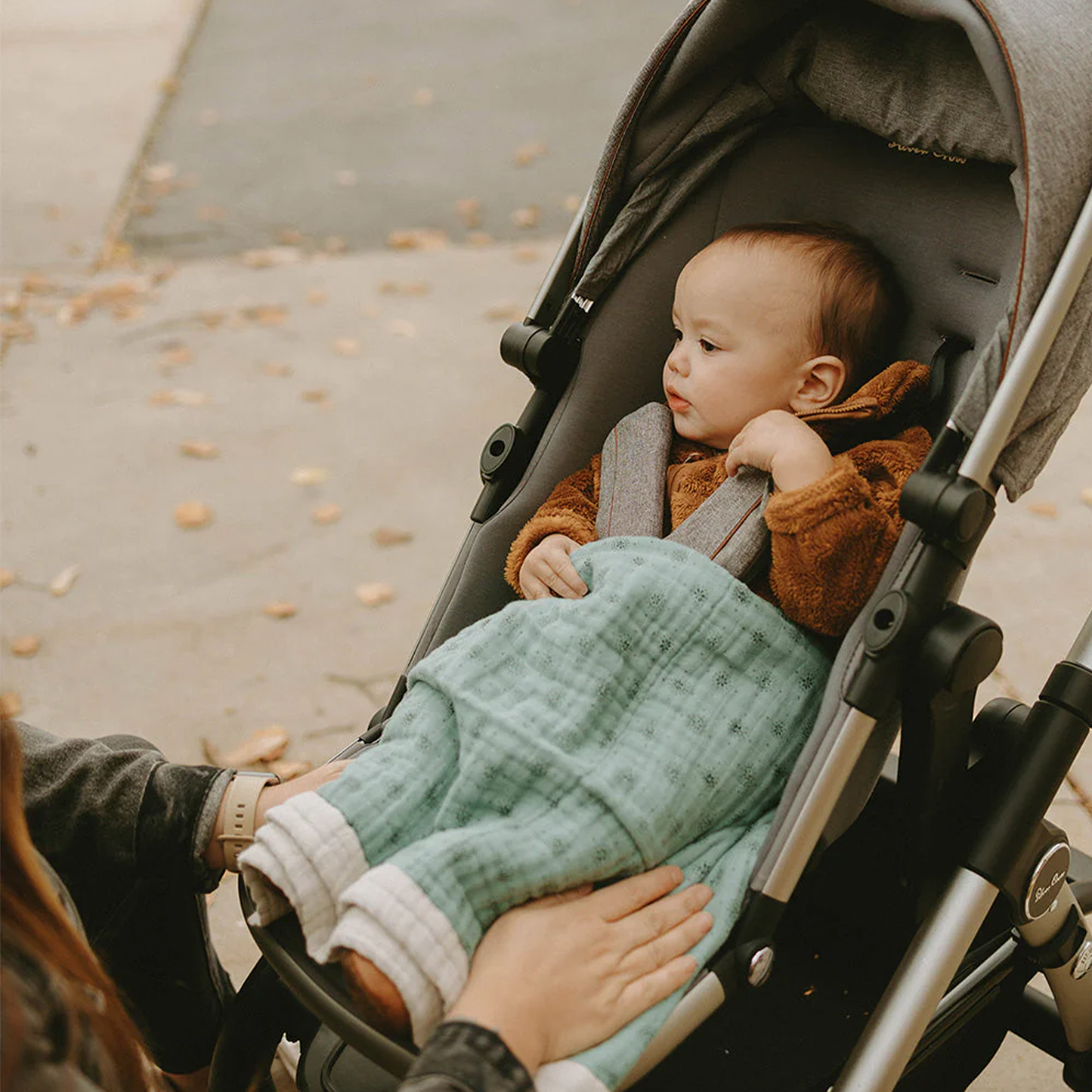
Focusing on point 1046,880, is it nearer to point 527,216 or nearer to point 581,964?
point 581,964

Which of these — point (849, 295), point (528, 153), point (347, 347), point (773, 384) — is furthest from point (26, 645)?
point (528, 153)

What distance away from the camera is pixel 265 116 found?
20.9 feet

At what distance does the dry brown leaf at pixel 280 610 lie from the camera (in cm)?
330

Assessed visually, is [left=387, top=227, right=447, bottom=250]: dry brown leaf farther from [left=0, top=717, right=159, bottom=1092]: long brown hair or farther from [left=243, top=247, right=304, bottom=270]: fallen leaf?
[left=0, top=717, right=159, bottom=1092]: long brown hair

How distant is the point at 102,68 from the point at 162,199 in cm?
191

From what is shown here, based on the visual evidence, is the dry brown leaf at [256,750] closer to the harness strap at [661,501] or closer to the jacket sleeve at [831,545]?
the harness strap at [661,501]

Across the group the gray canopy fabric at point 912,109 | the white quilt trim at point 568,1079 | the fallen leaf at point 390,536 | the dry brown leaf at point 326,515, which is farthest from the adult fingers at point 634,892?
the dry brown leaf at point 326,515

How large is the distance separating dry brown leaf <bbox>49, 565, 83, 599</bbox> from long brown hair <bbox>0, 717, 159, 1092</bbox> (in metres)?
2.30

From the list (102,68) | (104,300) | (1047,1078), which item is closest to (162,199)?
(104,300)

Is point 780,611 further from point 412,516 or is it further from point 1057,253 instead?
point 412,516

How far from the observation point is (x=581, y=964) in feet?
4.58

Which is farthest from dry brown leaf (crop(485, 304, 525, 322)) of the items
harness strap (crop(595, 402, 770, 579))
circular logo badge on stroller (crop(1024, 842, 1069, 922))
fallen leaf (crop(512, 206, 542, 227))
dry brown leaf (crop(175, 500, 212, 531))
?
circular logo badge on stroller (crop(1024, 842, 1069, 922))

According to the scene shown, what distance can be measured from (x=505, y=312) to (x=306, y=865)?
341 cm

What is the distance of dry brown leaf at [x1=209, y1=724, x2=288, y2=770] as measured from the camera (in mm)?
2844
